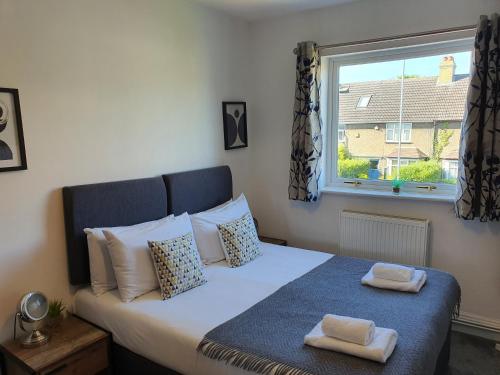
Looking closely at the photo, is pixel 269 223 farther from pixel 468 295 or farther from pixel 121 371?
pixel 121 371

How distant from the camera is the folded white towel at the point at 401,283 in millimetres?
2217

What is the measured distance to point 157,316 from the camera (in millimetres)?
2006

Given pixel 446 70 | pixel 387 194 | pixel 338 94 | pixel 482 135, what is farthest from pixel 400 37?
pixel 387 194

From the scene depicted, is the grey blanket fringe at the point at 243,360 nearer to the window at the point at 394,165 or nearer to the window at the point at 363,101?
the window at the point at 394,165

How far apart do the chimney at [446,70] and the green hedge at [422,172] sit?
615 millimetres

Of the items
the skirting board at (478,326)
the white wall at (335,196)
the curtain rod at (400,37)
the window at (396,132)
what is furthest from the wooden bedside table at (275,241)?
the curtain rod at (400,37)

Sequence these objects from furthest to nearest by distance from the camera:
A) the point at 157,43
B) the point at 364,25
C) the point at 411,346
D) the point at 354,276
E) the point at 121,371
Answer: the point at 364,25 < the point at 157,43 < the point at 354,276 < the point at 121,371 < the point at 411,346

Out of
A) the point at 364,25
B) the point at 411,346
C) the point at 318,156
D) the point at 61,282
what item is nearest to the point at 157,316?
the point at 61,282

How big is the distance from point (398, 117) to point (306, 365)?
224 cm

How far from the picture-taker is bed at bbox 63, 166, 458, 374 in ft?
6.24

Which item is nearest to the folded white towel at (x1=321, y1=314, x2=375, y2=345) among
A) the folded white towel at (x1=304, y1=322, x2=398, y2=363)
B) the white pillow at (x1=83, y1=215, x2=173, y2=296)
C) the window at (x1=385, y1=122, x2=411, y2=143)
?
the folded white towel at (x1=304, y1=322, x2=398, y2=363)

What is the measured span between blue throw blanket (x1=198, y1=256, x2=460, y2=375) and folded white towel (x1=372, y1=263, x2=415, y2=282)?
0.34ft

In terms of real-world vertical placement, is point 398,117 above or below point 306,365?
above

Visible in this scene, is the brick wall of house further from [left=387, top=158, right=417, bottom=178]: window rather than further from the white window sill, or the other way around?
the white window sill
